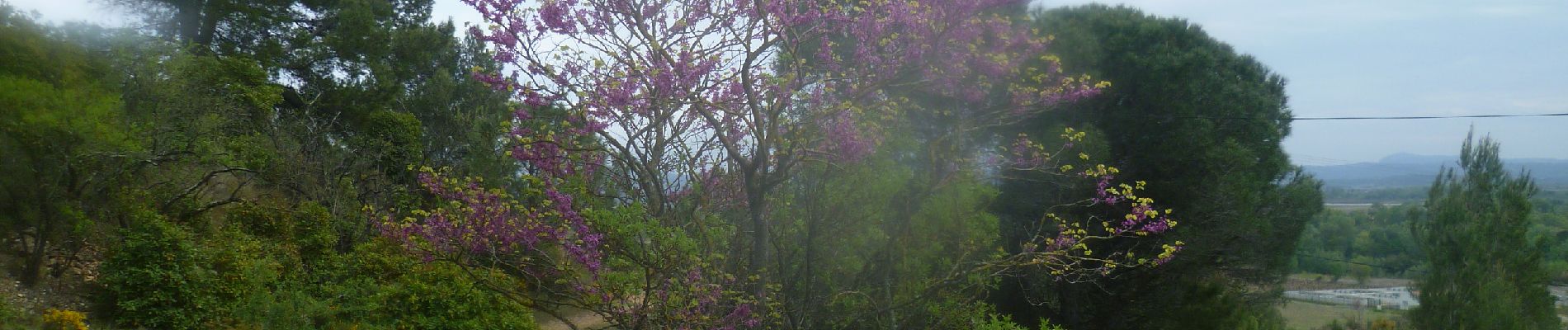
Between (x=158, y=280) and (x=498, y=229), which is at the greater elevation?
(x=498, y=229)

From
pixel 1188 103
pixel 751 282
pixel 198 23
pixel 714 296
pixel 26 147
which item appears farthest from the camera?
pixel 198 23

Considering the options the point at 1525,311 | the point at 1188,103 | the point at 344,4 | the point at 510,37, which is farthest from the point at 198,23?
the point at 1525,311

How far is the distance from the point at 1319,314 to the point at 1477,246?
8.88 metres

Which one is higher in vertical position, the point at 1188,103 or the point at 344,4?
the point at 344,4

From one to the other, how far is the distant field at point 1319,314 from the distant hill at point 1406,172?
243 centimetres

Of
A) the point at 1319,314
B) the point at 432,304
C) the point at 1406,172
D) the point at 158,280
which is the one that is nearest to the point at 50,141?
the point at 158,280

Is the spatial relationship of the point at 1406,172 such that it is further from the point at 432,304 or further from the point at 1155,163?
the point at 432,304

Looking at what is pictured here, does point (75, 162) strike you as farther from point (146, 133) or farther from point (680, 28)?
point (680, 28)

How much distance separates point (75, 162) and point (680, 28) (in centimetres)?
593

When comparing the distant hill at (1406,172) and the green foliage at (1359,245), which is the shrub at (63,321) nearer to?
the distant hill at (1406,172)

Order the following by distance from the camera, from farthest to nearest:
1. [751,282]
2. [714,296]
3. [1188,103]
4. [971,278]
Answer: [1188,103], [971,278], [751,282], [714,296]

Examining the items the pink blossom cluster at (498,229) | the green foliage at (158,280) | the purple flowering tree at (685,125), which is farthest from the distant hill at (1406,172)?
the green foliage at (158,280)

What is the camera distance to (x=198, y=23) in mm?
15445

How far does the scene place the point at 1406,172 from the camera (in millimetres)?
20562
